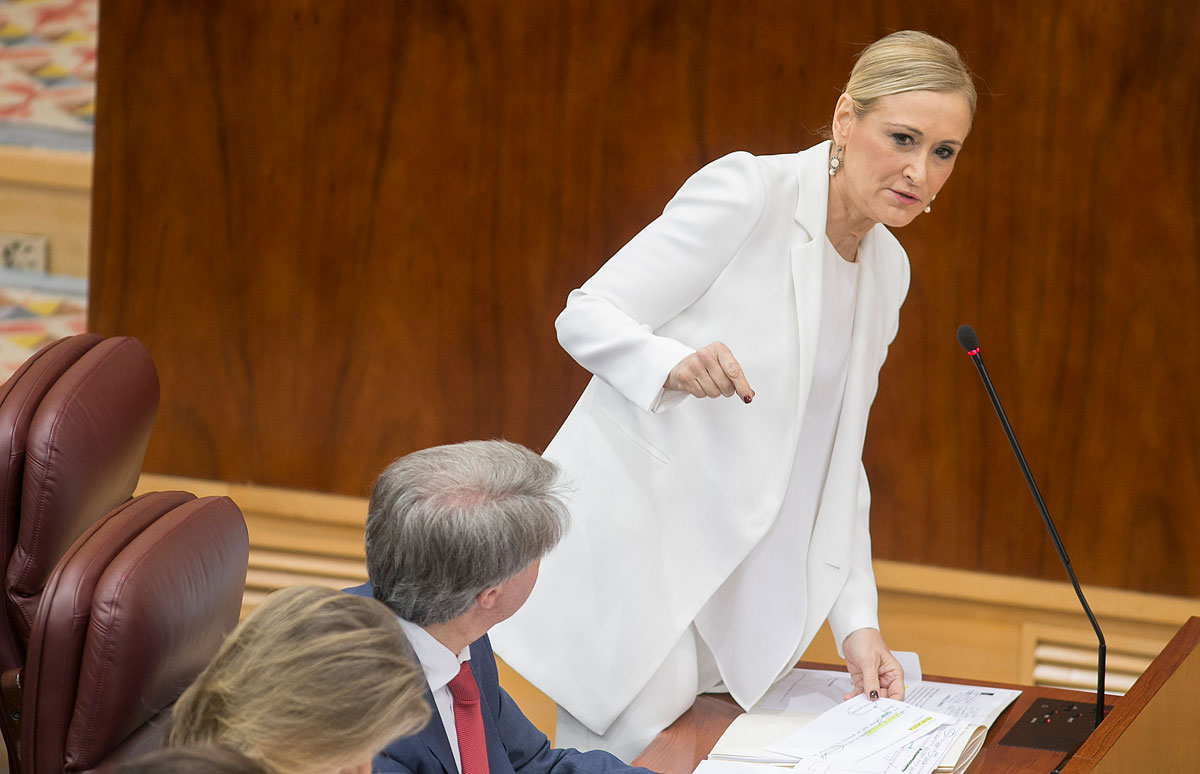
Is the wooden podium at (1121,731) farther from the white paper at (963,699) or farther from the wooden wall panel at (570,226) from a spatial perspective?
the wooden wall panel at (570,226)

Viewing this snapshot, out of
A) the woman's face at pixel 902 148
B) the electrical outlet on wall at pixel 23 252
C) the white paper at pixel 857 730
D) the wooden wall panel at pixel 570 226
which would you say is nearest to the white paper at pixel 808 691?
the white paper at pixel 857 730

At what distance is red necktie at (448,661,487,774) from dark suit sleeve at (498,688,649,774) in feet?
0.43

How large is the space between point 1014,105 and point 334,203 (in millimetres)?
1654

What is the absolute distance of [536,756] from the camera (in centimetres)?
168

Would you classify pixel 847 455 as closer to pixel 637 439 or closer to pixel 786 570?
pixel 786 570

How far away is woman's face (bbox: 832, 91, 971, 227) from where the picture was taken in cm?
185

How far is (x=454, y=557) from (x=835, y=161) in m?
0.90

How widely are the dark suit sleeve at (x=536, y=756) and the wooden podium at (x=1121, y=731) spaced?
112mm

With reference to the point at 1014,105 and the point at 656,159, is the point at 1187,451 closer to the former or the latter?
the point at 1014,105

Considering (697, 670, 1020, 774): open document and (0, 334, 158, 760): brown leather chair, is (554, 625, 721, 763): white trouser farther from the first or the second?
(0, 334, 158, 760): brown leather chair

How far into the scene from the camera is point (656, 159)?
125 inches

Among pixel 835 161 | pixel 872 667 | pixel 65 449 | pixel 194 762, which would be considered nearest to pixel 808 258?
pixel 835 161

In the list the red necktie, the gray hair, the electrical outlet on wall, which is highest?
the gray hair

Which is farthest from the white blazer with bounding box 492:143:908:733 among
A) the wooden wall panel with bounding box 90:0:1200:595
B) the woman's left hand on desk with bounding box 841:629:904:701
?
the wooden wall panel with bounding box 90:0:1200:595
